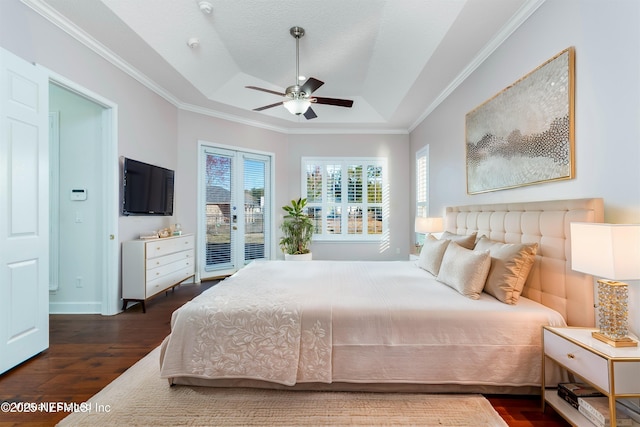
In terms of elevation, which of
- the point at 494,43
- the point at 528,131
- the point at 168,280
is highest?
the point at 494,43

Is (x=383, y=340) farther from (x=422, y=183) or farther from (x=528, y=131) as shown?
(x=422, y=183)

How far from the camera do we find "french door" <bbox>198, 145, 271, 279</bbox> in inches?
197

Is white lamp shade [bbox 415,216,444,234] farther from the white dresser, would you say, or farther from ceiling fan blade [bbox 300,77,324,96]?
the white dresser

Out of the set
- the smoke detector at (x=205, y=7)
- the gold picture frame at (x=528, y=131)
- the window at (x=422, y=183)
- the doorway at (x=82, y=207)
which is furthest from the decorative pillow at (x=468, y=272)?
the doorway at (x=82, y=207)

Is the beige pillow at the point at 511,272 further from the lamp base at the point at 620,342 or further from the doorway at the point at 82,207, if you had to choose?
the doorway at the point at 82,207

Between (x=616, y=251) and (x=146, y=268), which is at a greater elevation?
(x=616, y=251)

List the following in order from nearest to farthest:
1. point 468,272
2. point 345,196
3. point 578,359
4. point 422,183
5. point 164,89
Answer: point 578,359 → point 468,272 → point 164,89 → point 422,183 → point 345,196

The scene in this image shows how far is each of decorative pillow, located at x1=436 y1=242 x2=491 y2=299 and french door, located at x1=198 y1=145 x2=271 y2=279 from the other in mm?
3972

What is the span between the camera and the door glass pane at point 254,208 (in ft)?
18.0

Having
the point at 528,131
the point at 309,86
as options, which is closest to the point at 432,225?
the point at 528,131

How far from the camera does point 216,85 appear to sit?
14.1 feet

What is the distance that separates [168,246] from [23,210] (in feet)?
5.38

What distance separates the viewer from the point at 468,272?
2139mm

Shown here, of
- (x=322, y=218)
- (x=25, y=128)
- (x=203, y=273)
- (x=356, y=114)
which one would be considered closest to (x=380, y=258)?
(x=322, y=218)
